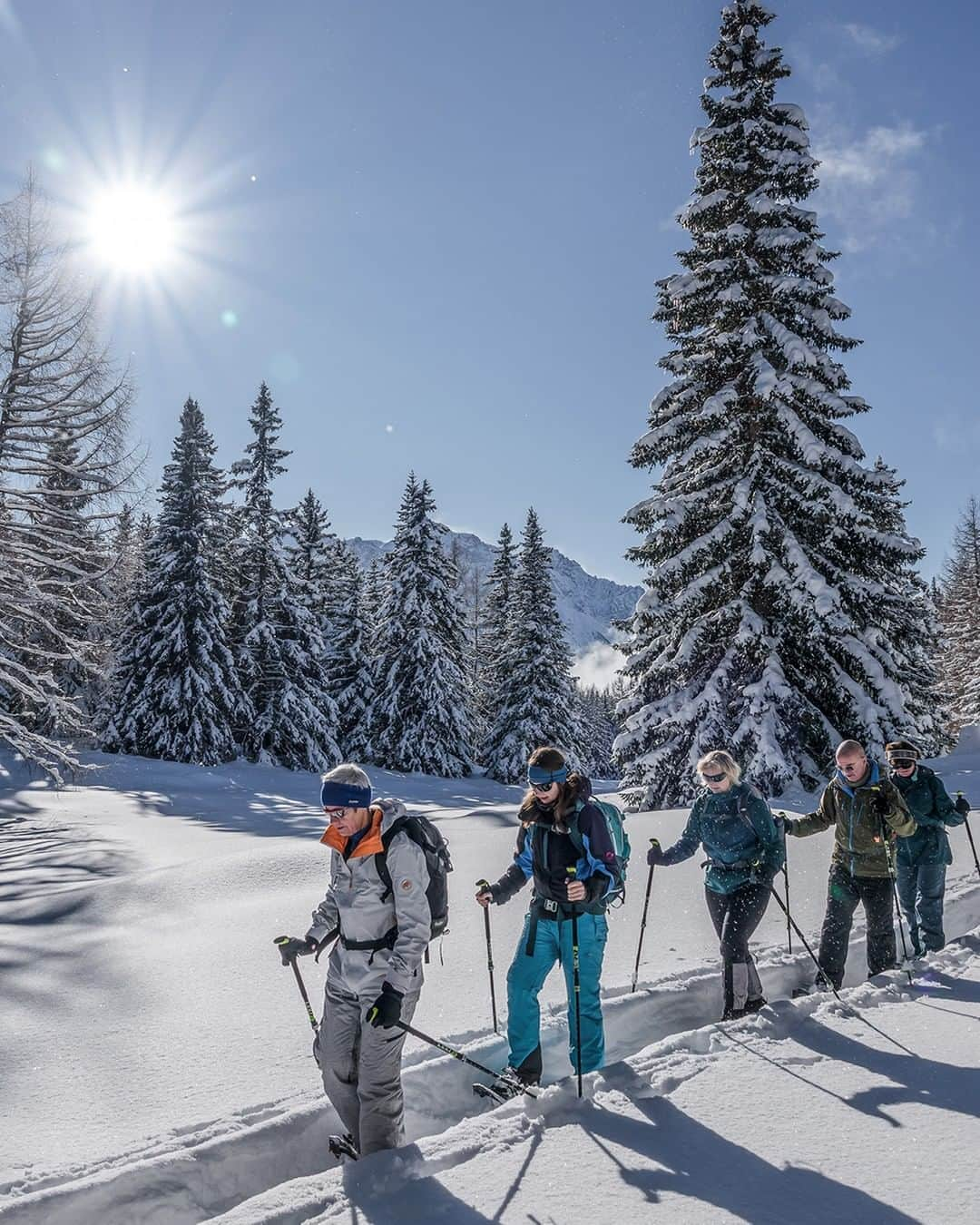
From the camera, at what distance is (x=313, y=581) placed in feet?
116

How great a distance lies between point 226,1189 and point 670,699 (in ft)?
37.6

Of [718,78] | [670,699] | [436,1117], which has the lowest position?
[436,1117]

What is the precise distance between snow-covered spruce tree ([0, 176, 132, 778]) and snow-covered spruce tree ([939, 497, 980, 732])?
32.3 meters

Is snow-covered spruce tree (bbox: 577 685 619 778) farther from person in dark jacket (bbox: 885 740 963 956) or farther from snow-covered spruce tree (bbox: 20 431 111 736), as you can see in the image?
snow-covered spruce tree (bbox: 20 431 111 736)

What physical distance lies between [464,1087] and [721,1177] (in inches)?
84.1

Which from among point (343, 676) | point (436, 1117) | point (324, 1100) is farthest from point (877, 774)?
point (343, 676)

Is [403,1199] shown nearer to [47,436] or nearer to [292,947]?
[292,947]

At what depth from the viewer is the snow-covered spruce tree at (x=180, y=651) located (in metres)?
27.2

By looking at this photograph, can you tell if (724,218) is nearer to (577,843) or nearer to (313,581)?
(577,843)

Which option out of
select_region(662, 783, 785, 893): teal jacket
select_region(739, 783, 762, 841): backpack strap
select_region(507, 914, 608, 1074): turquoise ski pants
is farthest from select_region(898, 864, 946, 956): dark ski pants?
select_region(507, 914, 608, 1074): turquoise ski pants

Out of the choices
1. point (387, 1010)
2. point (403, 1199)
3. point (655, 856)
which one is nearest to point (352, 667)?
point (655, 856)

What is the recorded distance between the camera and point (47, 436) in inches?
579

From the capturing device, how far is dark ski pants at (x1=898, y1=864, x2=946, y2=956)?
24.7ft

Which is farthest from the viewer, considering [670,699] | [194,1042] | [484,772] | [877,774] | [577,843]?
[484,772]
